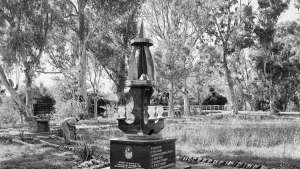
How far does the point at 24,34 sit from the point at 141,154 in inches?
779

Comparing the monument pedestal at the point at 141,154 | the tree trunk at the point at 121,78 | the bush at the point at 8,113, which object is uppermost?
the tree trunk at the point at 121,78

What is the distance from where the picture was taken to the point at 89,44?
40.6 m

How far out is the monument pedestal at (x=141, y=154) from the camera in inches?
318

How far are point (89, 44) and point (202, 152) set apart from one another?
3035 centimetres

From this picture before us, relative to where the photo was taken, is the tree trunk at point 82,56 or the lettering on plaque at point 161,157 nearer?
the lettering on plaque at point 161,157

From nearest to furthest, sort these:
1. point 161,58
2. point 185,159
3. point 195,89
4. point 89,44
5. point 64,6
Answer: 1. point 185,159
2. point 64,6
3. point 161,58
4. point 89,44
5. point 195,89

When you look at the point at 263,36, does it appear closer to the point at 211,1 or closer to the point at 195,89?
the point at 211,1

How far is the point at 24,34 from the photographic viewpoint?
2553cm

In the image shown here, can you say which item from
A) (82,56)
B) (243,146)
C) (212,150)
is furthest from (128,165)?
(82,56)

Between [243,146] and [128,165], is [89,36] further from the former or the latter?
[128,165]

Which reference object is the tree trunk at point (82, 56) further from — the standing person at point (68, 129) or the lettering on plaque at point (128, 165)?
the lettering on plaque at point (128, 165)

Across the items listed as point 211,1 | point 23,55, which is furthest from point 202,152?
point 211,1

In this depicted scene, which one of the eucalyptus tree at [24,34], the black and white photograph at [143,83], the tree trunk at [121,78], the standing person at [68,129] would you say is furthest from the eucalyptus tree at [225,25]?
the standing person at [68,129]

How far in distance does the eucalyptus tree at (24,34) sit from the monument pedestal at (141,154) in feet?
57.2
